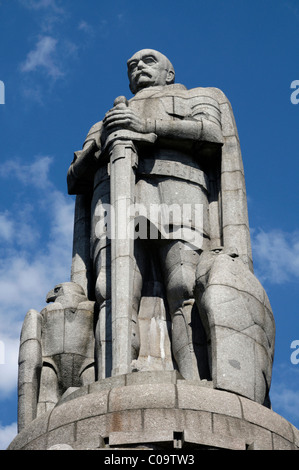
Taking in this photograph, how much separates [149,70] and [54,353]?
5826mm

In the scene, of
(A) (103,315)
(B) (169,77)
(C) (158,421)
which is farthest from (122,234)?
(B) (169,77)

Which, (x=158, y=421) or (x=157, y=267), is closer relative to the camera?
(x=158, y=421)

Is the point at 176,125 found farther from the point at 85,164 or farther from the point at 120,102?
the point at 85,164

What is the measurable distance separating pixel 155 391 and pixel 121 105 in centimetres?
557

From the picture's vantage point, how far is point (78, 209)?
21.0m

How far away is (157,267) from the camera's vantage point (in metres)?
19.2

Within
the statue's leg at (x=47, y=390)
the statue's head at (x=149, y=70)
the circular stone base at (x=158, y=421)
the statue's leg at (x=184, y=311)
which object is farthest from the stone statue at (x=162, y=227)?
→ the statue's leg at (x=47, y=390)

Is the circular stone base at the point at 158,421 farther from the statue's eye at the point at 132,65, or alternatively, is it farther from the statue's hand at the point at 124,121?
the statue's eye at the point at 132,65

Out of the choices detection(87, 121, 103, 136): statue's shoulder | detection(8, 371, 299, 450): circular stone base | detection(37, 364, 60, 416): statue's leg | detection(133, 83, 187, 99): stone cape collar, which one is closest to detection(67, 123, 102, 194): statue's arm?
detection(87, 121, 103, 136): statue's shoulder

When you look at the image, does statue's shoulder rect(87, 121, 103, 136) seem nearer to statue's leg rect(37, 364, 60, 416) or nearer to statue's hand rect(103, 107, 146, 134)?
statue's hand rect(103, 107, 146, 134)

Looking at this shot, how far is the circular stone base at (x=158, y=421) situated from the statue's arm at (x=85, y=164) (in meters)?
4.79

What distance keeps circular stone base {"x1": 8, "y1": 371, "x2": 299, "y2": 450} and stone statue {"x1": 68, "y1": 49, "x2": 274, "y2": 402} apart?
0.74 m
